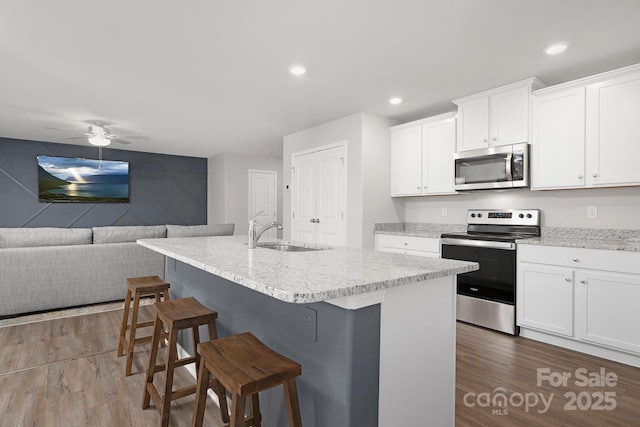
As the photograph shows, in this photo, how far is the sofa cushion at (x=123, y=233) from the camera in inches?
166

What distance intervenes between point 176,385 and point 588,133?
3729 mm

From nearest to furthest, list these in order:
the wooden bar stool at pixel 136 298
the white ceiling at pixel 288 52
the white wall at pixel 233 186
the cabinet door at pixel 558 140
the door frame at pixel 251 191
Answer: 1. the white ceiling at pixel 288 52
2. the wooden bar stool at pixel 136 298
3. the cabinet door at pixel 558 140
4. the white wall at pixel 233 186
5. the door frame at pixel 251 191

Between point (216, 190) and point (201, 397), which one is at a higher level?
point (216, 190)

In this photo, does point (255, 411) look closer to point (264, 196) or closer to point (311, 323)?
point (311, 323)

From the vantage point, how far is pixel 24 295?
3.73m

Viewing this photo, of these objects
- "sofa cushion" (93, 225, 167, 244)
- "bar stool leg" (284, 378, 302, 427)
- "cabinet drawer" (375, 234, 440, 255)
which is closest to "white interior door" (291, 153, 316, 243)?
"cabinet drawer" (375, 234, 440, 255)

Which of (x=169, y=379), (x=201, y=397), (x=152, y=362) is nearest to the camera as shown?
(x=201, y=397)

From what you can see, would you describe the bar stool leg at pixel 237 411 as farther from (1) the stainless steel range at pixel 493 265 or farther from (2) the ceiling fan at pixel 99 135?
(2) the ceiling fan at pixel 99 135

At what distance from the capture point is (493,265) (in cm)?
326

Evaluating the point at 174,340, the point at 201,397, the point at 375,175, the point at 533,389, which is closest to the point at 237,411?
the point at 201,397

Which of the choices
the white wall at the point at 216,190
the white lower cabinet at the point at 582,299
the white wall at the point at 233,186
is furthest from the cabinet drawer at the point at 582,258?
the white wall at the point at 216,190

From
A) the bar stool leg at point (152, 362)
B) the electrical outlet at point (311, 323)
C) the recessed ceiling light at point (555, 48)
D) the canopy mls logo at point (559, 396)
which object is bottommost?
the canopy mls logo at point (559, 396)

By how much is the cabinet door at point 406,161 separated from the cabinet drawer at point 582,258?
1.49 metres

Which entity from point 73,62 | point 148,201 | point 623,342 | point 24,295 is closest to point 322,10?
point 73,62
